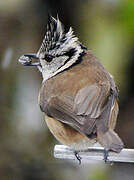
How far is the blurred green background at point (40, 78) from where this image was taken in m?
5.24

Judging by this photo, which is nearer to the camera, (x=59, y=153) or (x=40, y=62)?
(x=59, y=153)

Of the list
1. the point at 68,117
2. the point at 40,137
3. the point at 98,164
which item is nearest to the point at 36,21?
the point at 40,137

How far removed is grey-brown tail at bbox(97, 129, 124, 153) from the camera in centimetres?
301

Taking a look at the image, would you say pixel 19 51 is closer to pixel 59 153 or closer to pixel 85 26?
pixel 85 26

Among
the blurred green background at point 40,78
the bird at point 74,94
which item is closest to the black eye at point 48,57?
the bird at point 74,94

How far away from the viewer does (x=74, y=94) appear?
347 centimetres

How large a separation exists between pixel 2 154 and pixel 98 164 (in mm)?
864

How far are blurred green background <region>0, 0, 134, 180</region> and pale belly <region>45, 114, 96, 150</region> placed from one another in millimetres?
1540

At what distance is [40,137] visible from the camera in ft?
18.2

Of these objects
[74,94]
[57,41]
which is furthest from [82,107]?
[57,41]

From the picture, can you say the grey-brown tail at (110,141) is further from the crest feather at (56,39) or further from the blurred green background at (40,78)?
the blurred green background at (40,78)

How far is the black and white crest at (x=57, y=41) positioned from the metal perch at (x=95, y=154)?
621mm

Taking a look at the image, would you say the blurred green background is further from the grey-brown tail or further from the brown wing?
the grey-brown tail

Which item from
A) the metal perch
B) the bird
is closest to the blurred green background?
the bird
